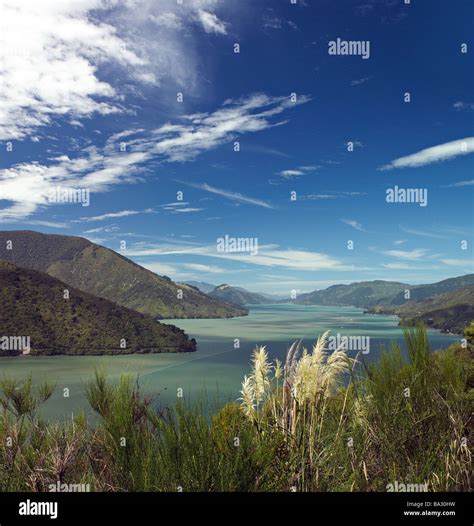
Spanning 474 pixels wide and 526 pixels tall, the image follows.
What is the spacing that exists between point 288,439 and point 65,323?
104983 millimetres

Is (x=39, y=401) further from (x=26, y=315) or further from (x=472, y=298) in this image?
(x=472, y=298)

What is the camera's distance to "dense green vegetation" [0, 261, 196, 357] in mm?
95312

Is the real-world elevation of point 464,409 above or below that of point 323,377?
below

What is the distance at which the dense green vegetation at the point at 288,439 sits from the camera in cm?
303

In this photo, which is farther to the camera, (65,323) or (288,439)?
(65,323)

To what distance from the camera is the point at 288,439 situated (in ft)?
11.8

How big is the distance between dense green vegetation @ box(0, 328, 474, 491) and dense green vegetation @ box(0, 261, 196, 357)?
298 ft

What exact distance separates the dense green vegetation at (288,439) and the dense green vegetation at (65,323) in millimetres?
90862

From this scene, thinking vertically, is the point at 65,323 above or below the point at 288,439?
below

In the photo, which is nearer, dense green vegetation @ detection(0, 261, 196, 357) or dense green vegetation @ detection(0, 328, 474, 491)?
dense green vegetation @ detection(0, 328, 474, 491)

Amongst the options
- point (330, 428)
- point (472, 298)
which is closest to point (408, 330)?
point (330, 428)
